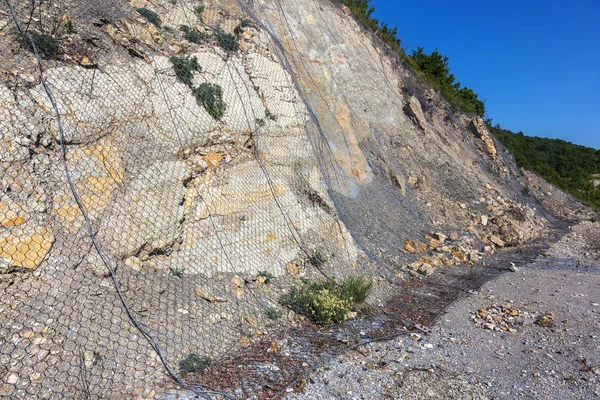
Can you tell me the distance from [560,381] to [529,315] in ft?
5.66

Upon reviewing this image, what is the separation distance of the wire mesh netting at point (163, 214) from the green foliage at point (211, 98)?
2 cm

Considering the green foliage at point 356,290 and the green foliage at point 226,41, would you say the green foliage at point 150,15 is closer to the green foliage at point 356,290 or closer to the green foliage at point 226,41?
the green foliage at point 226,41

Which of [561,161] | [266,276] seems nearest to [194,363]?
[266,276]

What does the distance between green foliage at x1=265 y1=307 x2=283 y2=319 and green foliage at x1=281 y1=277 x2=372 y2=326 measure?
0.20 m

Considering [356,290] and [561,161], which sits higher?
[561,161]

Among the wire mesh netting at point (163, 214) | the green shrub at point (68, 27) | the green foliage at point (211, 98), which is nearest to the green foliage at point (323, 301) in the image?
the wire mesh netting at point (163, 214)

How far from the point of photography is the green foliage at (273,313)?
4426 mm

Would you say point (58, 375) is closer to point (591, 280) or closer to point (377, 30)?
point (591, 280)

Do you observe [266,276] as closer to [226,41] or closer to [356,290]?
[356,290]

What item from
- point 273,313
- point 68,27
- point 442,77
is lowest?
point 273,313

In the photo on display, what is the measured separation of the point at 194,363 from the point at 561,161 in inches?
1129

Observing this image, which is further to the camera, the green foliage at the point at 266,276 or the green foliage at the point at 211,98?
the green foliage at the point at 211,98

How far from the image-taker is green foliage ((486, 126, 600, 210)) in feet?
56.9

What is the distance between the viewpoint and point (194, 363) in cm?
340
